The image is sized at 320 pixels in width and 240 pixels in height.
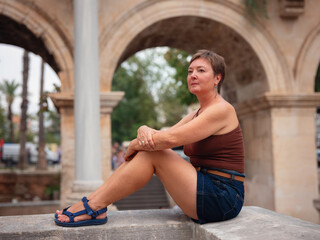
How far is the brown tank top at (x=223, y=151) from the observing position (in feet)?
7.82

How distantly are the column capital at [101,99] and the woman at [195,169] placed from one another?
157 inches

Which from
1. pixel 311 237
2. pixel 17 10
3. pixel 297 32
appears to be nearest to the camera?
Answer: pixel 311 237

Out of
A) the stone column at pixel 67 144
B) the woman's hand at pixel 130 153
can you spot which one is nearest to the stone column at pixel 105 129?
the stone column at pixel 67 144

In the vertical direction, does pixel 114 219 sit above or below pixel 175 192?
below

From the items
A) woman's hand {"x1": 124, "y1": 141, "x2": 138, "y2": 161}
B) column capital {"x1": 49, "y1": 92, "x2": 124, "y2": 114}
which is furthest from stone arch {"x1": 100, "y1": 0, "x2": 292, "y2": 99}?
woman's hand {"x1": 124, "y1": 141, "x2": 138, "y2": 161}

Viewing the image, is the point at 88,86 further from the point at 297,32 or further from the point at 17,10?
the point at 297,32

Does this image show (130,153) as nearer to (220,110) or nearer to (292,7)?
(220,110)

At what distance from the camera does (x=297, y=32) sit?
7.51 meters

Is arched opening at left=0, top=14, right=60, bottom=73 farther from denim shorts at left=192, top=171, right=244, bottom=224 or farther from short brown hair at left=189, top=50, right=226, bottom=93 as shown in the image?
denim shorts at left=192, top=171, right=244, bottom=224

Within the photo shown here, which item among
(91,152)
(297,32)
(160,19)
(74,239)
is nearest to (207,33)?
(160,19)

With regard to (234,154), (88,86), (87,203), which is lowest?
(87,203)

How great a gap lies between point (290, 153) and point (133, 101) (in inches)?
976

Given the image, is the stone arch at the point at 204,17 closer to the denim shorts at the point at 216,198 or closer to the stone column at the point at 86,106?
the stone column at the point at 86,106

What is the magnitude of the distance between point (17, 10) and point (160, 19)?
2641 mm
